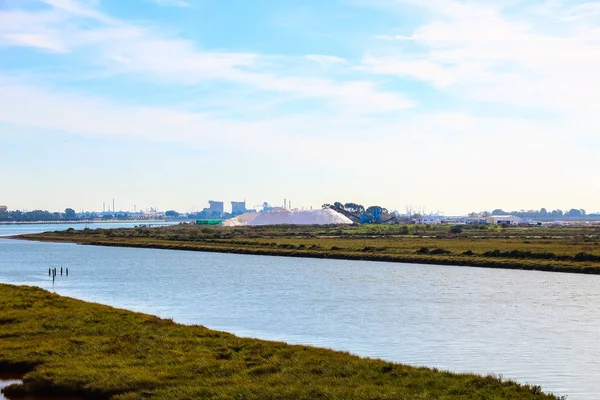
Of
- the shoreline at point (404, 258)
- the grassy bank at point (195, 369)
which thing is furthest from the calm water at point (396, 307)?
the grassy bank at point (195, 369)

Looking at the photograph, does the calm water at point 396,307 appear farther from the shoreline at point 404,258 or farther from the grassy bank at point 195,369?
the grassy bank at point 195,369

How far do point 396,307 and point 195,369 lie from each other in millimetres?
18962

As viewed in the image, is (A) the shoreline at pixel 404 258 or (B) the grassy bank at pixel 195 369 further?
(A) the shoreline at pixel 404 258

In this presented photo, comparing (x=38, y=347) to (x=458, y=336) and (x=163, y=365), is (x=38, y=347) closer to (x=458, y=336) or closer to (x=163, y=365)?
(x=163, y=365)

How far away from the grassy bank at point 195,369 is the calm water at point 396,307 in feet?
11.4

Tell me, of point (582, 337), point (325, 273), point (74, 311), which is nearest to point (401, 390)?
point (582, 337)

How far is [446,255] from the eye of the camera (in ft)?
239

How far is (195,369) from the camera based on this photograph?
1995cm

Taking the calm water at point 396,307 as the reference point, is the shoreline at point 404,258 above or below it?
above

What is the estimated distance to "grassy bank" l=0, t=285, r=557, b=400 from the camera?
17500 mm

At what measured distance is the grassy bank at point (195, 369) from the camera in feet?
57.4

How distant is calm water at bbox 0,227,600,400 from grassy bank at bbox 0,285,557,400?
3472mm

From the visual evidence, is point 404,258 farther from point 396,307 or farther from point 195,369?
point 195,369

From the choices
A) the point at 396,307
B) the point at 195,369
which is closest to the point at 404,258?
the point at 396,307
